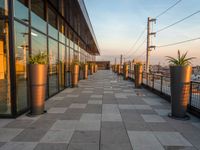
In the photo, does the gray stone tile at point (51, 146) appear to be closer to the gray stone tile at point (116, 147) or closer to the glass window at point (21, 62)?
the gray stone tile at point (116, 147)

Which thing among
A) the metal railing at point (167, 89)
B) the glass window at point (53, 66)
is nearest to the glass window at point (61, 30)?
the glass window at point (53, 66)

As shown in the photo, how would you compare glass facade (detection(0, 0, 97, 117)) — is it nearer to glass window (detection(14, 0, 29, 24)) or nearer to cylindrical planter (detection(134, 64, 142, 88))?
glass window (detection(14, 0, 29, 24))

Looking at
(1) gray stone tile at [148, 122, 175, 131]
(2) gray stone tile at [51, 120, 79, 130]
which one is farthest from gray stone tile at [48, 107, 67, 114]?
(1) gray stone tile at [148, 122, 175, 131]

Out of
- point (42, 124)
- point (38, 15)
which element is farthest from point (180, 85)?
point (38, 15)

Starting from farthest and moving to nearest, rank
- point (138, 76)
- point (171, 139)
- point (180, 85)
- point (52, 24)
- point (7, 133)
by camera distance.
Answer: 1. point (138, 76)
2. point (52, 24)
3. point (180, 85)
4. point (7, 133)
5. point (171, 139)

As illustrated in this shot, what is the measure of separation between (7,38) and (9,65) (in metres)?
0.67

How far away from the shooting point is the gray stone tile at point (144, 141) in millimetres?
2727

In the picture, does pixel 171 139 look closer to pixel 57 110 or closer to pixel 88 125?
pixel 88 125

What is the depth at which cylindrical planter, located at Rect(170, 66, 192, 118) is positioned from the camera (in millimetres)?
4238

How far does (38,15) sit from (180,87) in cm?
507

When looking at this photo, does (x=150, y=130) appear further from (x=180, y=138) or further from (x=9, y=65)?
(x=9, y=65)

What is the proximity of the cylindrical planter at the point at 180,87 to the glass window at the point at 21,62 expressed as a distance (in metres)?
4.09

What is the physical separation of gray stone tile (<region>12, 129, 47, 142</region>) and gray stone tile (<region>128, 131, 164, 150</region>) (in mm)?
1728

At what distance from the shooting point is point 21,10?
14.8 feet
